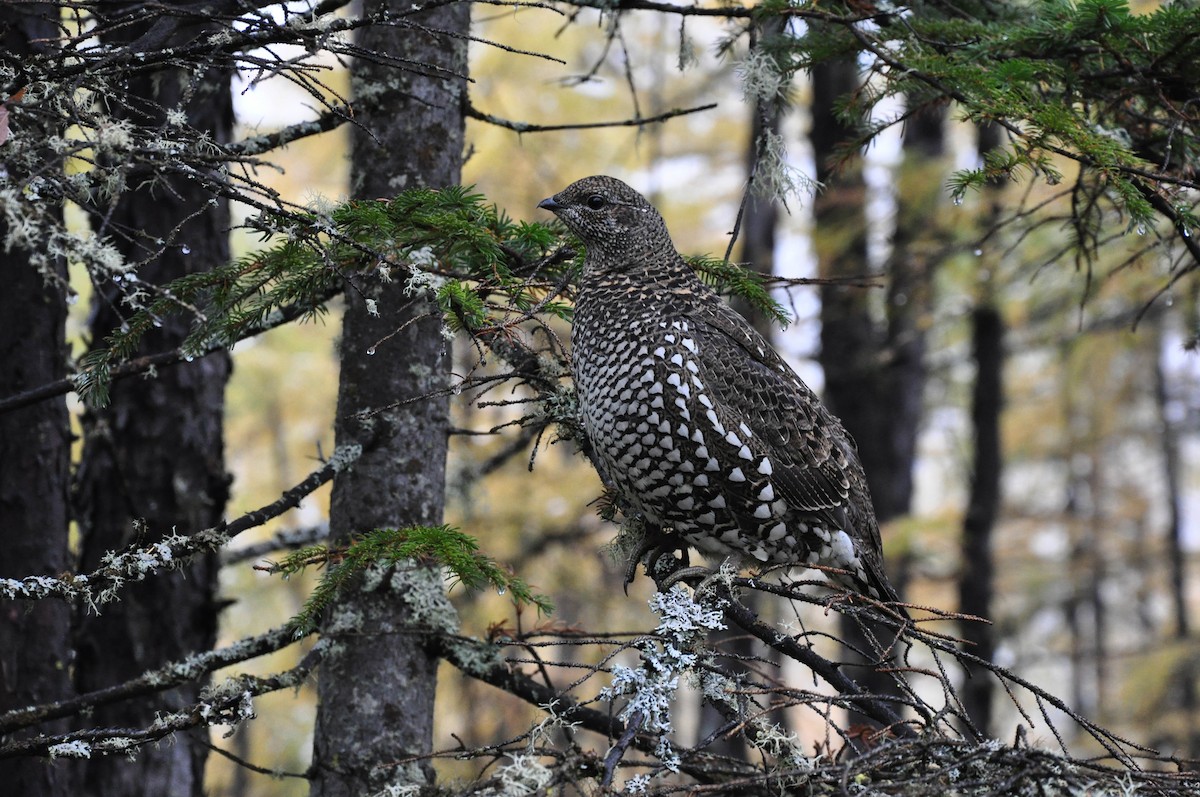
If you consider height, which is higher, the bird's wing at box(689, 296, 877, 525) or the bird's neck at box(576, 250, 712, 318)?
the bird's neck at box(576, 250, 712, 318)

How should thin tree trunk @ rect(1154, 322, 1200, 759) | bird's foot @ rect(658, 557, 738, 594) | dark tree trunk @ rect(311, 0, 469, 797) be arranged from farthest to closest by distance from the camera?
thin tree trunk @ rect(1154, 322, 1200, 759), dark tree trunk @ rect(311, 0, 469, 797), bird's foot @ rect(658, 557, 738, 594)

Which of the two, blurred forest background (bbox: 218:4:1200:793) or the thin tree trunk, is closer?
blurred forest background (bbox: 218:4:1200:793)

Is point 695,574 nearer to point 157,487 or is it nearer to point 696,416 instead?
point 696,416

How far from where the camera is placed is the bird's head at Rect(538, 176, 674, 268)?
4438mm

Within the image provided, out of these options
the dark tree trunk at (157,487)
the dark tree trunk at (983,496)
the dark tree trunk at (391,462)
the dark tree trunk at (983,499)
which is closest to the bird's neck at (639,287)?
the dark tree trunk at (391,462)

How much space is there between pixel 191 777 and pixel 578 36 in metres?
14.7

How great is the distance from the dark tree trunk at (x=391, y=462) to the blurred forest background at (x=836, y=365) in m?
0.24

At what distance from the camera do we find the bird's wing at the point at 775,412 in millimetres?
4102

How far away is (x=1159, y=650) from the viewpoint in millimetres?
14891

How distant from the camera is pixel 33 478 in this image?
4648 mm

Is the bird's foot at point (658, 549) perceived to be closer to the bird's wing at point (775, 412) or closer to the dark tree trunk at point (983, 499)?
the bird's wing at point (775, 412)

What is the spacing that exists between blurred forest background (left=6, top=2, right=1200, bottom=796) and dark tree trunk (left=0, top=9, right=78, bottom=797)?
80 cm

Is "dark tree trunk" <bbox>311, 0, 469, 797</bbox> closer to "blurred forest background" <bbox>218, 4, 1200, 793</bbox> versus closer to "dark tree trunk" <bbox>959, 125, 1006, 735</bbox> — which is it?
"blurred forest background" <bbox>218, 4, 1200, 793</bbox>

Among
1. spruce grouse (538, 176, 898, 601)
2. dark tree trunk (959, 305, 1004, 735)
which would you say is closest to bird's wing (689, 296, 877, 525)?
spruce grouse (538, 176, 898, 601)
